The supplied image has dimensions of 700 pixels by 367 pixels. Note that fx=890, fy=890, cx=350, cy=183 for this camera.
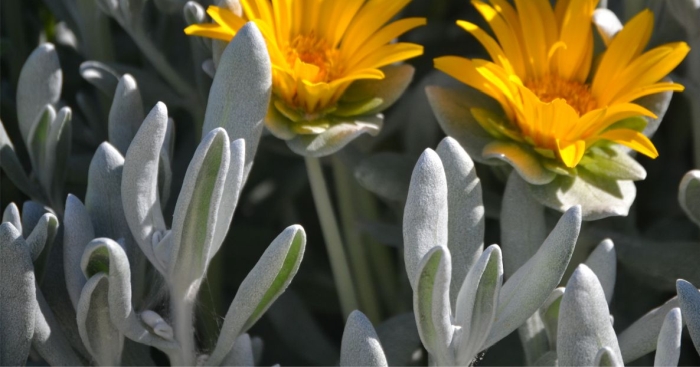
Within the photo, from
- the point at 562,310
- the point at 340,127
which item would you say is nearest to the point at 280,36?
the point at 340,127

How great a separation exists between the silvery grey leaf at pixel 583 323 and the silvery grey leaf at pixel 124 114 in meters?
0.40

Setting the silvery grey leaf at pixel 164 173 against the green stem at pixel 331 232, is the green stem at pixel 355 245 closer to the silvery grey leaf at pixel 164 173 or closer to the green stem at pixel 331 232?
the green stem at pixel 331 232

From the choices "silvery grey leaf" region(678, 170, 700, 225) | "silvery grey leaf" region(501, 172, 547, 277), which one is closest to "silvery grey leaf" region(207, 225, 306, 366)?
"silvery grey leaf" region(501, 172, 547, 277)

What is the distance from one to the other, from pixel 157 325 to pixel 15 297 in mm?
106

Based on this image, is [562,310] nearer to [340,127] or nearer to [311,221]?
[340,127]

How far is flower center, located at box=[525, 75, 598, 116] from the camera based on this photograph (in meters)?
0.80

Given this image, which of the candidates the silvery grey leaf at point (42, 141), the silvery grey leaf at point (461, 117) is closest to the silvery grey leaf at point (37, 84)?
the silvery grey leaf at point (42, 141)

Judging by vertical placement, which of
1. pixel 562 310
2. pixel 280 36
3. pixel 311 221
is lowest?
pixel 311 221

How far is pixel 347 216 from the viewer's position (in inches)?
37.2

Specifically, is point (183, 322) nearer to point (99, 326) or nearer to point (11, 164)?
point (99, 326)

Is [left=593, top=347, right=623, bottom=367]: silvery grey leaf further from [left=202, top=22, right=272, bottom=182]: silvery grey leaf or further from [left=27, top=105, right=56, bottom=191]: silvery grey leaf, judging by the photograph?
[left=27, top=105, right=56, bottom=191]: silvery grey leaf

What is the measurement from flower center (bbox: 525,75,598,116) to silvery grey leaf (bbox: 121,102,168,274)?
340mm

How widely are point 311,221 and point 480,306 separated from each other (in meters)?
0.55

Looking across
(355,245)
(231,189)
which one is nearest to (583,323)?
(231,189)
